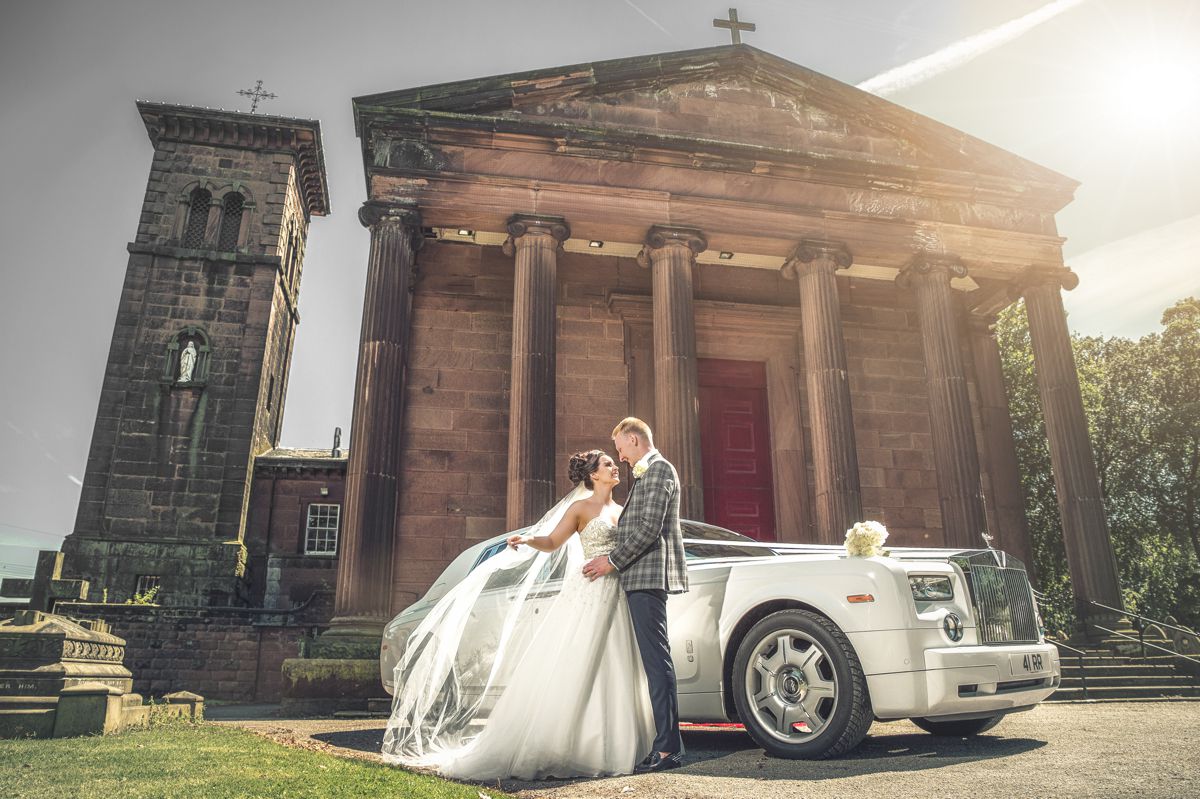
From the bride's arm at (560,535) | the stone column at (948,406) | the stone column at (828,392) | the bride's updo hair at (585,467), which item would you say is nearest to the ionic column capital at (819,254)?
the stone column at (828,392)

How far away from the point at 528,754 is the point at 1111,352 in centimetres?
3390

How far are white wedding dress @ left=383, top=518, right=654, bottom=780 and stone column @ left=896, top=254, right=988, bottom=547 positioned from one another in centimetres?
982

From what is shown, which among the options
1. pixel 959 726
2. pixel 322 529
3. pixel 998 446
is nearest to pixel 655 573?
pixel 959 726

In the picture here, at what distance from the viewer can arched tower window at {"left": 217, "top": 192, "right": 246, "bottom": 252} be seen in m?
29.4

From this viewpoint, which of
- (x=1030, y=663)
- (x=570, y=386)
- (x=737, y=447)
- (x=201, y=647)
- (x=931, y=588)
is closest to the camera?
(x=931, y=588)

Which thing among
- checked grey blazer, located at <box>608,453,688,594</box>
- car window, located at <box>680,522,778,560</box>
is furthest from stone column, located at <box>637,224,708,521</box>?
checked grey blazer, located at <box>608,453,688,594</box>

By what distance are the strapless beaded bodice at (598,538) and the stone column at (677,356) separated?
22.6 feet

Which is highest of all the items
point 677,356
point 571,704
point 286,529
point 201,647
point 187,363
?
point 187,363

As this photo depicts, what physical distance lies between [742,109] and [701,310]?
381cm

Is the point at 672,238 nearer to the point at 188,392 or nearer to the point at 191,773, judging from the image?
the point at 191,773

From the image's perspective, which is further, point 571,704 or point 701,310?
point 701,310

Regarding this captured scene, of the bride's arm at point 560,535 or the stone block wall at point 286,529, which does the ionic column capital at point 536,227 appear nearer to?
the bride's arm at point 560,535

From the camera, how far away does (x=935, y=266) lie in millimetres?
14117

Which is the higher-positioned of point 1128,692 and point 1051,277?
point 1051,277
